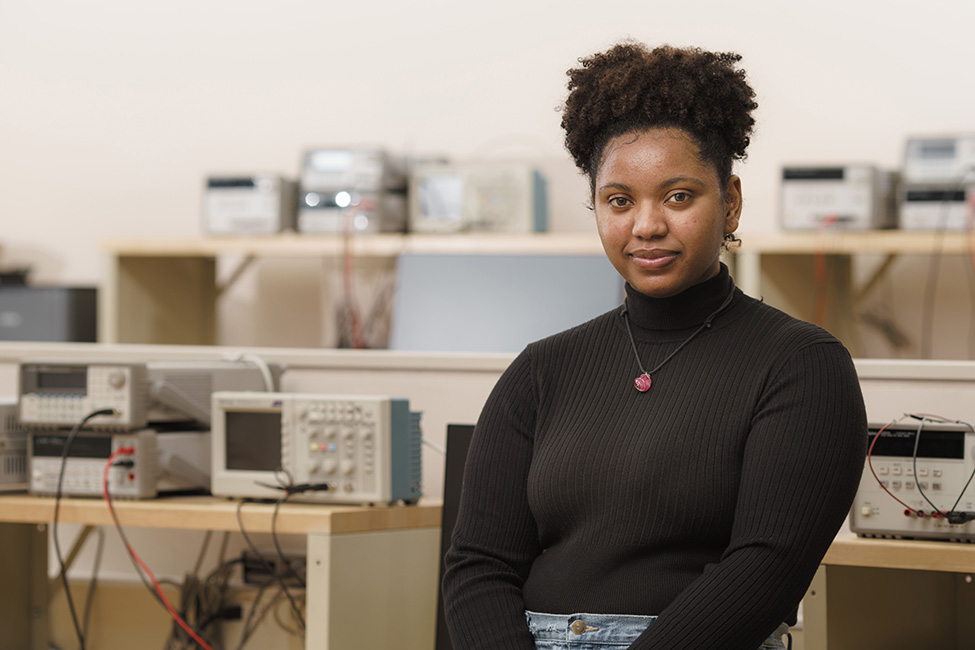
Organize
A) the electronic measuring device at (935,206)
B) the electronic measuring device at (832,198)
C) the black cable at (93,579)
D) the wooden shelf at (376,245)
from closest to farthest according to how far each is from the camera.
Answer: the black cable at (93,579), the electronic measuring device at (935,206), the electronic measuring device at (832,198), the wooden shelf at (376,245)

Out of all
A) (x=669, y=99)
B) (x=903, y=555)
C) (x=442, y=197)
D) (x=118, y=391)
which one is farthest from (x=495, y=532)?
(x=442, y=197)

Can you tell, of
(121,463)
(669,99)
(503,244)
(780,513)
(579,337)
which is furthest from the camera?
(503,244)

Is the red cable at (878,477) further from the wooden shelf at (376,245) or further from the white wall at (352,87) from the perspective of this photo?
the white wall at (352,87)

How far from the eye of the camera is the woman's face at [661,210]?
40.7 inches

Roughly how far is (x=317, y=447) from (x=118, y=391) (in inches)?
15.5

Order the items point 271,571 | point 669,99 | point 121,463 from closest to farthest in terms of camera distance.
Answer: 1. point 669,99
2. point 121,463
3. point 271,571

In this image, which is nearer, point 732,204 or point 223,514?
point 732,204

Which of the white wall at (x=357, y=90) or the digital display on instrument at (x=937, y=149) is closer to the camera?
the digital display on instrument at (x=937, y=149)

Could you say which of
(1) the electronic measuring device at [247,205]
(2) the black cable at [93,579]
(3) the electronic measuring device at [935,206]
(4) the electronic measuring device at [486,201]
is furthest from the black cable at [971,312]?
(2) the black cable at [93,579]

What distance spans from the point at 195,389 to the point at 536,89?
2995 millimetres

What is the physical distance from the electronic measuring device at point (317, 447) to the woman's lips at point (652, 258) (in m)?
0.75

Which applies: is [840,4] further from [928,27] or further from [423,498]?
[423,498]

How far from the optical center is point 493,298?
3.90m

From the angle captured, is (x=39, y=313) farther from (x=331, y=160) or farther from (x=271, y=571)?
(x=271, y=571)
